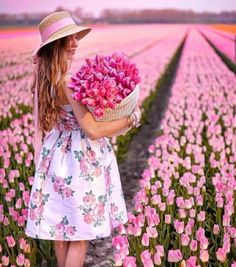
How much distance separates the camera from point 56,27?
10.4 feet

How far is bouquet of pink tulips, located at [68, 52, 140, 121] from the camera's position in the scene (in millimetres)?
3027

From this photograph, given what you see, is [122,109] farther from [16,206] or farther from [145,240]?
[16,206]

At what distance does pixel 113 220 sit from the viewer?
135 inches

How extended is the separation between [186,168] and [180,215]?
3.91 feet

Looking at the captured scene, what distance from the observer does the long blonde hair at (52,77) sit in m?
3.13

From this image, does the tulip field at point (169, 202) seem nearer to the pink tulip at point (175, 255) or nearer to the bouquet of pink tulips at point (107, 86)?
the pink tulip at point (175, 255)

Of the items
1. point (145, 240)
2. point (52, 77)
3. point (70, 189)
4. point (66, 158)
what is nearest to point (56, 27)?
point (52, 77)

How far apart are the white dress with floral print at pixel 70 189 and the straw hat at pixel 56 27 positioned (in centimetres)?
39

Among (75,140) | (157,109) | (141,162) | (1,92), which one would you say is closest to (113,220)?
(75,140)

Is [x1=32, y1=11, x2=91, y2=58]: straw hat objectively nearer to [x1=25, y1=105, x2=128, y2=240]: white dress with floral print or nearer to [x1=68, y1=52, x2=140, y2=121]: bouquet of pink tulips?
[x1=68, y1=52, x2=140, y2=121]: bouquet of pink tulips

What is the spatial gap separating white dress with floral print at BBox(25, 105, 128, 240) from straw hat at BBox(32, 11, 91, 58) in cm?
39

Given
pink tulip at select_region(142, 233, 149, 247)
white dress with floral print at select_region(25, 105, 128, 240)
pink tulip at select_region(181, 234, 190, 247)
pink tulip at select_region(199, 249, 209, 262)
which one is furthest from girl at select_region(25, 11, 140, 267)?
pink tulip at select_region(199, 249, 209, 262)

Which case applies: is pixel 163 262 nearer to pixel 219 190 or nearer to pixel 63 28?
pixel 219 190

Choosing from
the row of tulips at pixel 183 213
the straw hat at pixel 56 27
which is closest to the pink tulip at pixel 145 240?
the row of tulips at pixel 183 213
